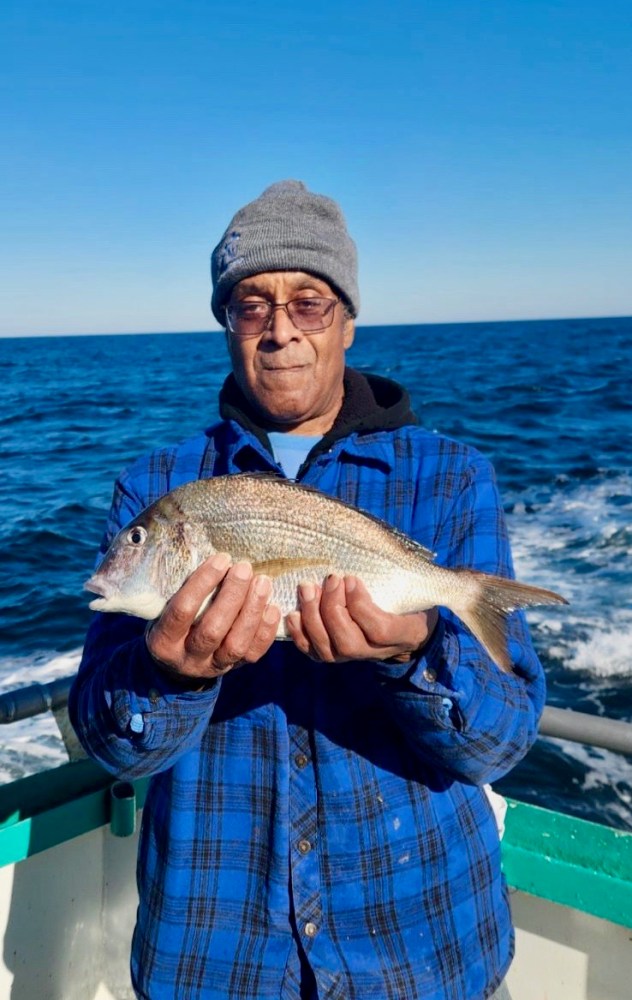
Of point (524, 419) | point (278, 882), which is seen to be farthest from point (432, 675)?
point (524, 419)

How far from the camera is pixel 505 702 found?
7.20ft

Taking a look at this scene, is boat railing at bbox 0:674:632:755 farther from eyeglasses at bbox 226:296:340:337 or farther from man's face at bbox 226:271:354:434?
eyeglasses at bbox 226:296:340:337

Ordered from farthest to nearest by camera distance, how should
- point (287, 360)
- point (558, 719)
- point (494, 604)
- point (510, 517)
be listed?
1. point (510, 517)
2. point (558, 719)
3. point (287, 360)
4. point (494, 604)

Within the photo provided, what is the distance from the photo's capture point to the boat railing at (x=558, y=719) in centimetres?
308

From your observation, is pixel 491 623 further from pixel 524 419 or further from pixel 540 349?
pixel 540 349

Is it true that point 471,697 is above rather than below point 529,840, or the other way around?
above

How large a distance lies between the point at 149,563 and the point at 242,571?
47cm

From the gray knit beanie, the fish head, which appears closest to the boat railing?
the fish head

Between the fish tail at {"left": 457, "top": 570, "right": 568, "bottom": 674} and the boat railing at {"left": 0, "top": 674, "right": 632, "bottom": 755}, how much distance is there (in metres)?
0.98

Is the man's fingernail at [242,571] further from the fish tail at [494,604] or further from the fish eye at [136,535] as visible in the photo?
the fish tail at [494,604]

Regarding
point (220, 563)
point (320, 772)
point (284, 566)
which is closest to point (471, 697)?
point (320, 772)

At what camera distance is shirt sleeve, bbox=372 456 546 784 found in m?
2.08

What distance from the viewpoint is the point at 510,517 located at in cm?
1436

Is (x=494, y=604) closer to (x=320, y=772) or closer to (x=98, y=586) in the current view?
(x=320, y=772)
